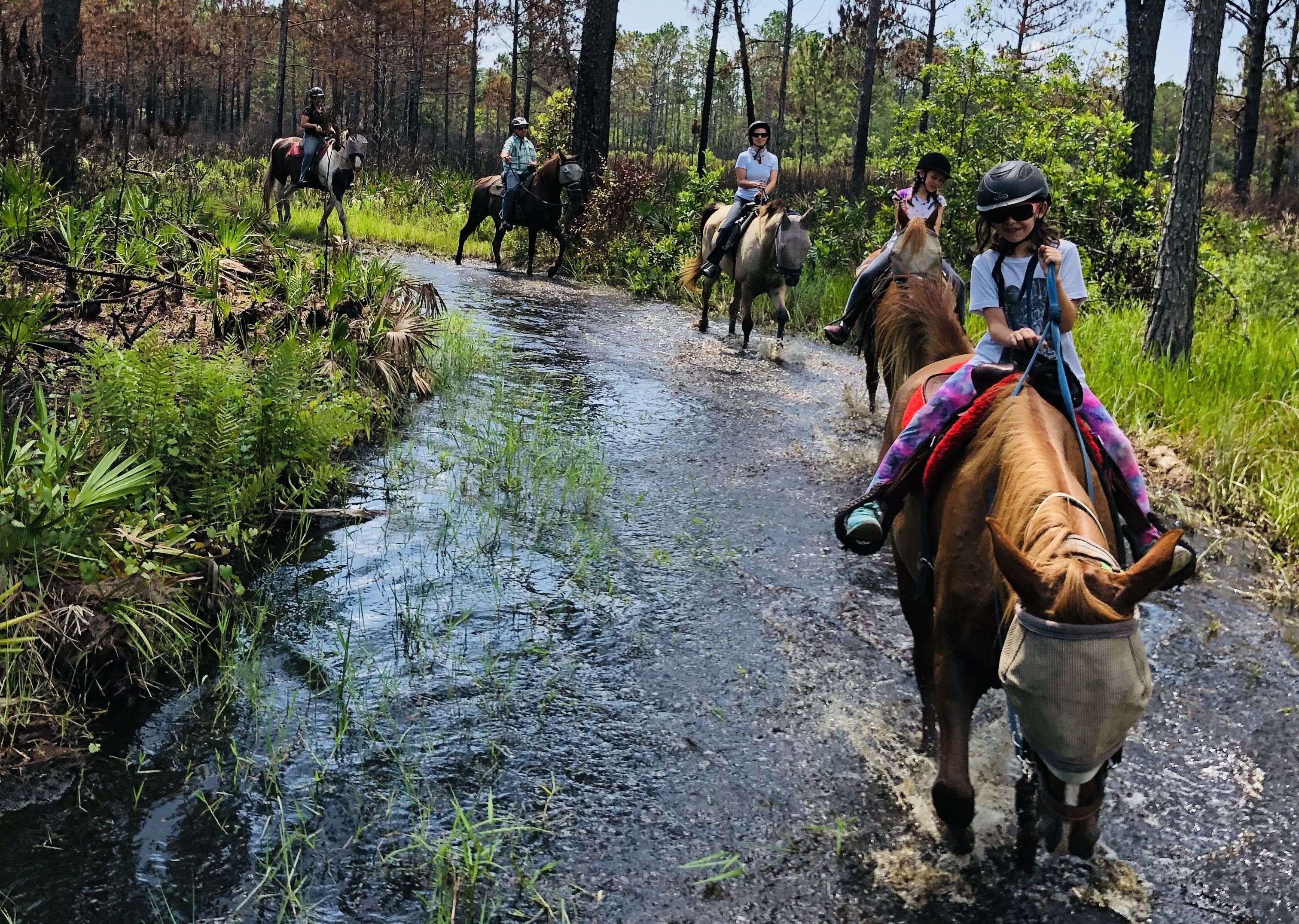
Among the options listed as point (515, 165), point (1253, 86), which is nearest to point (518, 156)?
point (515, 165)

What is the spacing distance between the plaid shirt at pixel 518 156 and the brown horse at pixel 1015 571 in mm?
15002

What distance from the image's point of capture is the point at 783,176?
113ft

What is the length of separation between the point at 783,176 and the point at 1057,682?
112 feet

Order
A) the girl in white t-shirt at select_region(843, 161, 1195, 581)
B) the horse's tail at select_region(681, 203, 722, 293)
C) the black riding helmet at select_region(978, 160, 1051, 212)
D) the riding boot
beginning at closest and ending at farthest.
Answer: the girl in white t-shirt at select_region(843, 161, 1195, 581) → the black riding helmet at select_region(978, 160, 1051, 212) → the riding boot → the horse's tail at select_region(681, 203, 722, 293)

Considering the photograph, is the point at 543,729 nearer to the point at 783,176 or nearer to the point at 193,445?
the point at 193,445

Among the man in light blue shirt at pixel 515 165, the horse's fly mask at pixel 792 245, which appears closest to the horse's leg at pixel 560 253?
the man in light blue shirt at pixel 515 165

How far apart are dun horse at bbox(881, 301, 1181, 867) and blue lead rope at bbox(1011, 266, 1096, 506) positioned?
2 centimetres

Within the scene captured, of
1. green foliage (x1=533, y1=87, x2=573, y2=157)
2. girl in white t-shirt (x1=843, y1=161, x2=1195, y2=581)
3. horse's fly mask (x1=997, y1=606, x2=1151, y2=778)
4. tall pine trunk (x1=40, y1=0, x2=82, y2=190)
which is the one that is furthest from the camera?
green foliage (x1=533, y1=87, x2=573, y2=157)

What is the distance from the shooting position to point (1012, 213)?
13.0 feet

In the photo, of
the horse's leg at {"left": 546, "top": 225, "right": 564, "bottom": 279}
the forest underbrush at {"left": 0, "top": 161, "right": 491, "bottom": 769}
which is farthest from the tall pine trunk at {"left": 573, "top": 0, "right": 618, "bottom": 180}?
the forest underbrush at {"left": 0, "top": 161, "right": 491, "bottom": 769}

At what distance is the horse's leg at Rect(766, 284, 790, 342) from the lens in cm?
1216

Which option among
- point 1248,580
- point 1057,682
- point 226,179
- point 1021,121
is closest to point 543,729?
point 1057,682

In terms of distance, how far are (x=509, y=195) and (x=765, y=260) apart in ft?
22.8

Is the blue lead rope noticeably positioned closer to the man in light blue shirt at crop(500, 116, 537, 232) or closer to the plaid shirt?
the man in light blue shirt at crop(500, 116, 537, 232)
